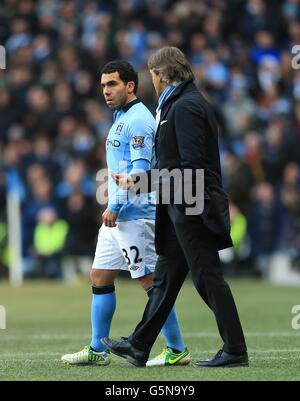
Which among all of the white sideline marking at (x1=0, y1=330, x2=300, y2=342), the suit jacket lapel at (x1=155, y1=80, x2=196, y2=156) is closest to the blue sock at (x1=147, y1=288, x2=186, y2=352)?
the suit jacket lapel at (x1=155, y1=80, x2=196, y2=156)

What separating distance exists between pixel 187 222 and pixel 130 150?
2.57ft

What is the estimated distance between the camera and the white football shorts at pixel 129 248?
9031 millimetres

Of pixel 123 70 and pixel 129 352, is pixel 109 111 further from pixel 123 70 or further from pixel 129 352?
pixel 129 352

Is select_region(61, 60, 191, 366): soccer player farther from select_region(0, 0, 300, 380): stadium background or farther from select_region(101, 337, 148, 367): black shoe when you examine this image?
select_region(0, 0, 300, 380): stadium background

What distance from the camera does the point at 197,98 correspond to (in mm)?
8469

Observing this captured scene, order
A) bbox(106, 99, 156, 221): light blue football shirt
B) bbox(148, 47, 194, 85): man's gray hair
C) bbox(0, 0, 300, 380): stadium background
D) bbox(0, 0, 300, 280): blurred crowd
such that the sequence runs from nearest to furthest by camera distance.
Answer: bbox(148, 47, 194, 85): man's gray hair
bbox(106, 99, 156, 221): light blue football shirt
bbox(0, 0, 300, 380): stadium background
bbox(0, 0, 300, 280): blurred crowd

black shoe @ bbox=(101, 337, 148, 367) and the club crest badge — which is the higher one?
the club crest badge

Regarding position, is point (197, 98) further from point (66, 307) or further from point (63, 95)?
point (63, 95)

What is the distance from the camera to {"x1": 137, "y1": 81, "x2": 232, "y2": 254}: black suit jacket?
8328mm

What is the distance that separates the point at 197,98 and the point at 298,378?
2118 mm

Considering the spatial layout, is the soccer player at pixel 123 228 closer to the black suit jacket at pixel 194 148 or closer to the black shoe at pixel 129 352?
the black shoe at pixel 129 352

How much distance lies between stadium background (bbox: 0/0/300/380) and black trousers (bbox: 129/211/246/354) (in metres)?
6.88

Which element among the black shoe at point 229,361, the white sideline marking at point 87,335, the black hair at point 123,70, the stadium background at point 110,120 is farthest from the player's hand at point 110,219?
the stadium background at point 110,120
